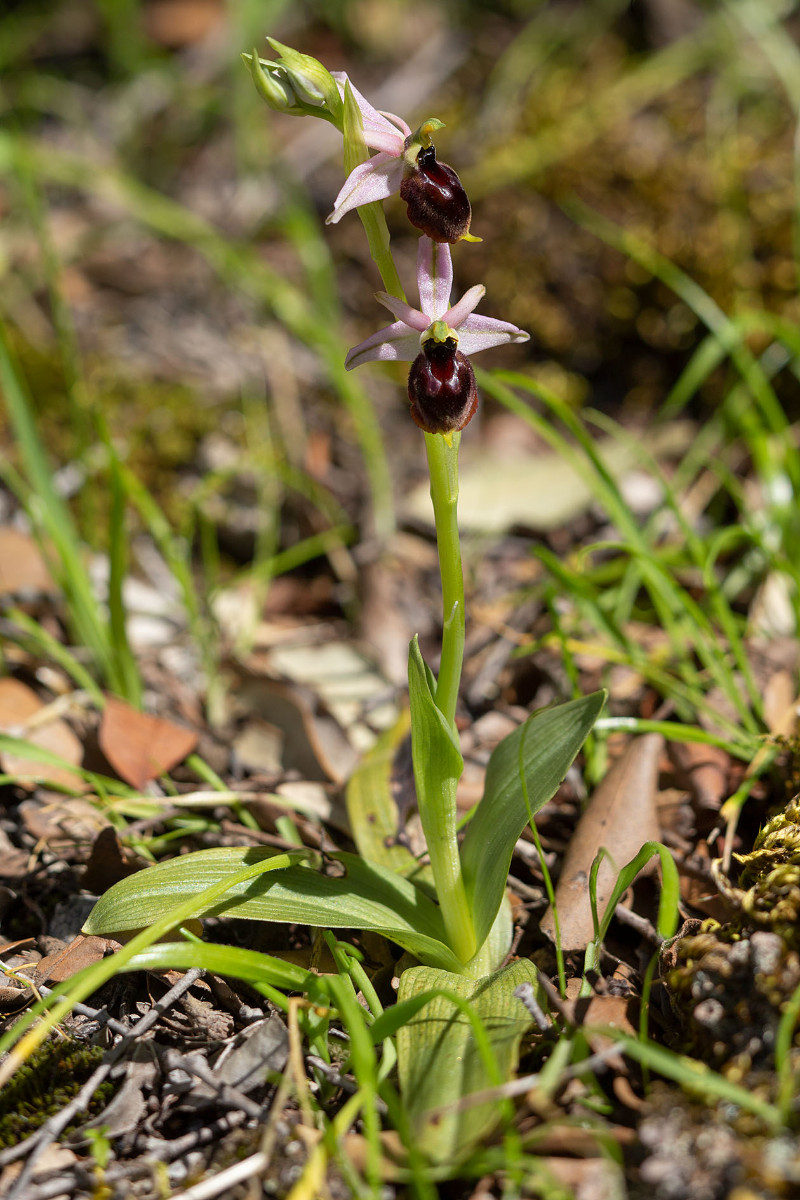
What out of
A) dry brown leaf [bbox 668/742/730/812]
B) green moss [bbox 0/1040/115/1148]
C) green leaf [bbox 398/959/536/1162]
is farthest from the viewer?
dry brown leaf [bbox 668/742/730/812]

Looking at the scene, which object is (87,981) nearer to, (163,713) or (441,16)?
(163,713)

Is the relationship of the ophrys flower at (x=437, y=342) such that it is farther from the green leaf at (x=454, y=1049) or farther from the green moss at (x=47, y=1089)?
the green moss at (x=47, y=1089)

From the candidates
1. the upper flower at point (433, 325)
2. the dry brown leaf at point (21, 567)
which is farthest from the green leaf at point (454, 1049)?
the dry brown leaf at point (21, 567)

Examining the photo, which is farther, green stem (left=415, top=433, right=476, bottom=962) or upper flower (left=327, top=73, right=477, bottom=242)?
green stem (left=415, top=433, right=476, bottom=962)

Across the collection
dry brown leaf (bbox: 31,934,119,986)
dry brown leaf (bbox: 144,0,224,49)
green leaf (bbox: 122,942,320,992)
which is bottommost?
green leaf (bbox: 122,942,320,992)

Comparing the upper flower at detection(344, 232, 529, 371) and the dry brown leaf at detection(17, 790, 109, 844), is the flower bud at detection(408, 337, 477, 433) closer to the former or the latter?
the upper flower at detection(344, 232, 529, 371)

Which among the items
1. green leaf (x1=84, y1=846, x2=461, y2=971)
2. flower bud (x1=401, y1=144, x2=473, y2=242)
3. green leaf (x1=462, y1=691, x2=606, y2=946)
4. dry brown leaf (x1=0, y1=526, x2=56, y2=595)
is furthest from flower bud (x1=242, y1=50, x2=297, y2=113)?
dry brown leaf (x1=0, y1=526, x2=56, y2=595)

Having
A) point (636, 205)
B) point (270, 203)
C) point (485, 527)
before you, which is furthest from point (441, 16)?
point (485, 527)
